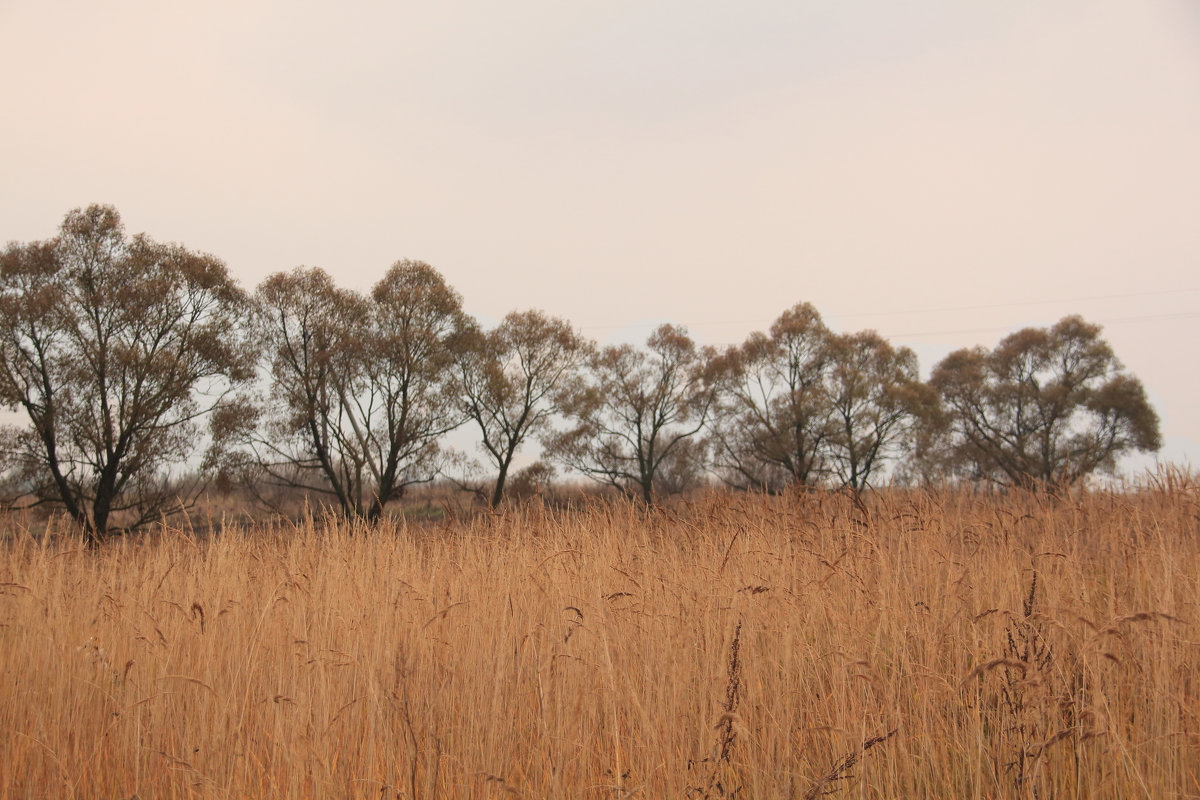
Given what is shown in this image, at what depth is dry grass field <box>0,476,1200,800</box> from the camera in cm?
344

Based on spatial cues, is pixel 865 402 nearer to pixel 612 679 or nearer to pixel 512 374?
pixel 512 374

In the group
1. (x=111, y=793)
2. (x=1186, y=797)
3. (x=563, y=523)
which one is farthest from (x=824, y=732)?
(x=563, y=523)

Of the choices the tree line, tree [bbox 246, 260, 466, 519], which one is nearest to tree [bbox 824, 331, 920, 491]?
the tree line

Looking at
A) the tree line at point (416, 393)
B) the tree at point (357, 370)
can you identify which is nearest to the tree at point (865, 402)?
the tree line at point (416, 393)

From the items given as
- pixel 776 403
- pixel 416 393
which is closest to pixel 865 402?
pixel 776 403

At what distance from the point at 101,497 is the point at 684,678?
24.9m

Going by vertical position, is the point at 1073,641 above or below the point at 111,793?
above

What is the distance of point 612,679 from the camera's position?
12.2 feet

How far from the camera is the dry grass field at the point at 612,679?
11.3 ft

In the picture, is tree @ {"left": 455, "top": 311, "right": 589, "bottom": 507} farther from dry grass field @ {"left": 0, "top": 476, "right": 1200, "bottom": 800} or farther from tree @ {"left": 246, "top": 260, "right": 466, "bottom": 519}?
dry grass field @ {"left": 0, "top": 476, "right": 1200, "bottom": 800}

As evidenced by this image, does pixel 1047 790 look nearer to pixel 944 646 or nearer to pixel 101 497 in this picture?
pixel 944 646

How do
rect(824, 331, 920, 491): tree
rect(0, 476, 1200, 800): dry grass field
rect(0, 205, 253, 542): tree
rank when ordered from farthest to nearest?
rect(824, 331, 920, 491): tree < rect(0, 205, 253, 542): tree < rect(0, 476, 1200, 800): dry grass field

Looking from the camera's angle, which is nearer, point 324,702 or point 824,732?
point 324,702

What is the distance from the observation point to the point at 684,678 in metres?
4.11
